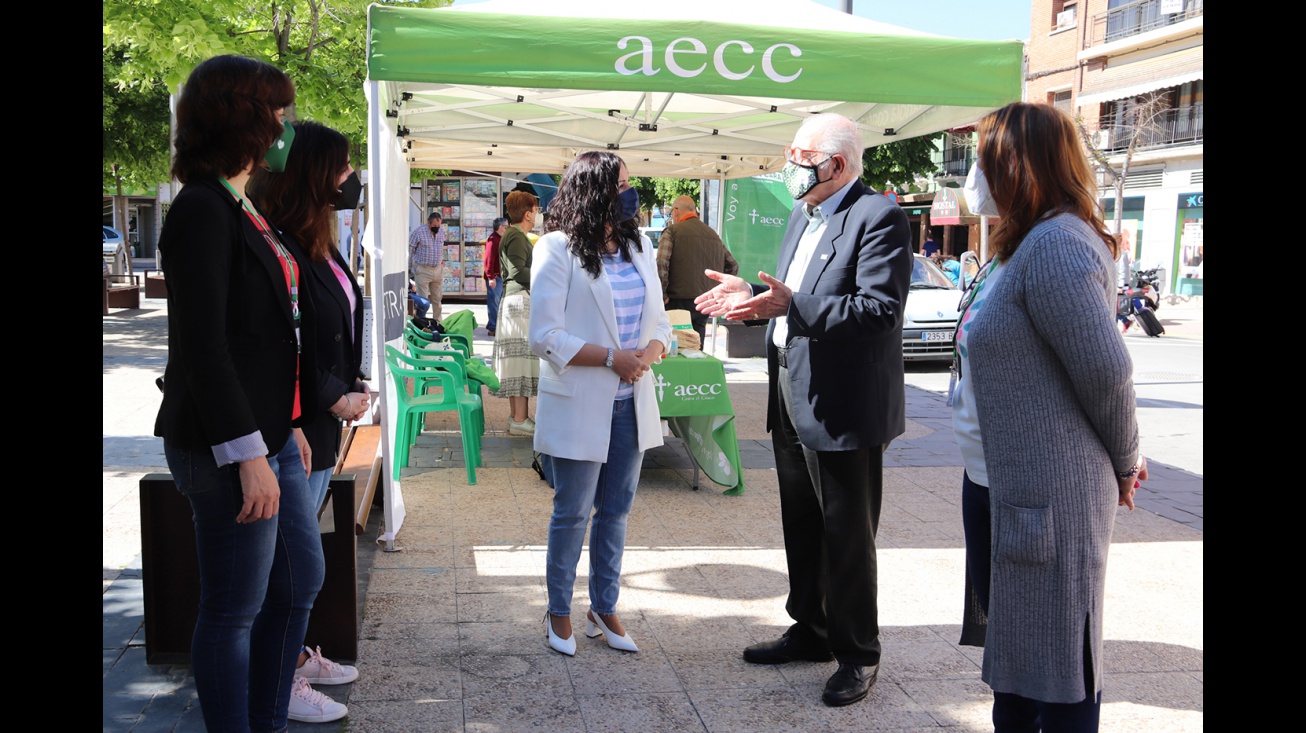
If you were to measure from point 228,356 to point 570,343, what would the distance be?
4.76 feet

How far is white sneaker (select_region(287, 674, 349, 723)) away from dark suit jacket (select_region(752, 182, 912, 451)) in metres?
1.72

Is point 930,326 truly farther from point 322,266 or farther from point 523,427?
point 322,266

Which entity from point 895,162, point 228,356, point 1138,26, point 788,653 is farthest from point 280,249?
point 1138,26

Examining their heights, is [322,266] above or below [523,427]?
above

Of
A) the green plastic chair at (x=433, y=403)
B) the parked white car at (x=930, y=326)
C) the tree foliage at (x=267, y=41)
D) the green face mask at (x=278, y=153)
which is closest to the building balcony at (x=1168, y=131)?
the parked white car at (x=930, y=326)

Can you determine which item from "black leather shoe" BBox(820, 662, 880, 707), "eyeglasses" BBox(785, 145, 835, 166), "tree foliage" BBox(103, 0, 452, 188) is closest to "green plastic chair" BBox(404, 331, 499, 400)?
"tree foliage" BBox(103, 0, 452, 188)

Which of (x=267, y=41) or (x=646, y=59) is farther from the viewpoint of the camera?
(x=267, y=41)

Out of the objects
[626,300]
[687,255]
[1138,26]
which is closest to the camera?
[626,300]

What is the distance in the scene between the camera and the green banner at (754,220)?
42.8 ft

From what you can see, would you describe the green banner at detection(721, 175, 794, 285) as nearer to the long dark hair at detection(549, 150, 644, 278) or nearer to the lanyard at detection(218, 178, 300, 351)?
the long dark hair at detection(549, 150, 644, 278)

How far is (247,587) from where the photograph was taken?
2.45 m

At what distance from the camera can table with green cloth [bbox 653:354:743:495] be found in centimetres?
632

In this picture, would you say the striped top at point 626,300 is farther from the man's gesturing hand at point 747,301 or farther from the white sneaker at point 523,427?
the white sneaker at point 523,427
